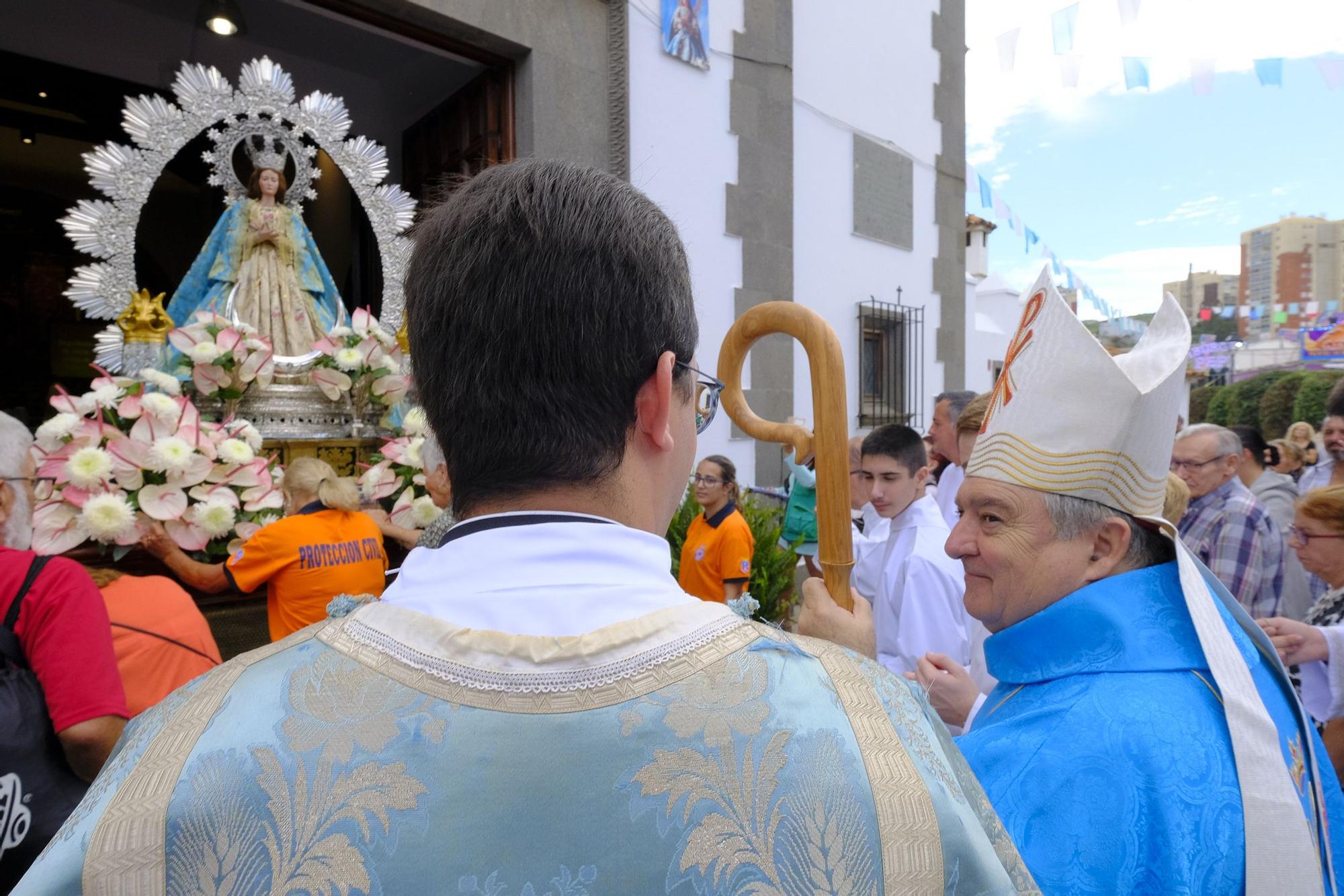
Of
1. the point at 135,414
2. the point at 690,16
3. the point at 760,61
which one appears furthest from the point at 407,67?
the point at 135,414

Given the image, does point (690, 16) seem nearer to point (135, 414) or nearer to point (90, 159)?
point (90, 159)

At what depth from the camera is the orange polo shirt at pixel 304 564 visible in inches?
118

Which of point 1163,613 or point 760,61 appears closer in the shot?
point 1163,613

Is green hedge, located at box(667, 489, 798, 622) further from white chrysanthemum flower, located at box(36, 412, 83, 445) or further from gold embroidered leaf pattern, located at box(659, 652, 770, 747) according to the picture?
gold embroidered leaf pattern, located at box(659, 652, 770, 747)

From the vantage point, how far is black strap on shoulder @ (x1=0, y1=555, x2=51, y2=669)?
5.50ft

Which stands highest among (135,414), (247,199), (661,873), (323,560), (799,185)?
(799,185)

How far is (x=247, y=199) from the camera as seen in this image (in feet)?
15.4

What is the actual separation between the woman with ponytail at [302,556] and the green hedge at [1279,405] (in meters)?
18.2

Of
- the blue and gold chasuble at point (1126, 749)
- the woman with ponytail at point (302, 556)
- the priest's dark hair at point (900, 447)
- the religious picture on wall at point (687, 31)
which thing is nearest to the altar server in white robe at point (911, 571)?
the priest's dark hair at point (900, 447)

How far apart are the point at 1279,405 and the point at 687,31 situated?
1591 cm

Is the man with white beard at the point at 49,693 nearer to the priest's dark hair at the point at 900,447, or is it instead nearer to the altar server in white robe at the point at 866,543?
the altar server in white robe at the point at 866,543

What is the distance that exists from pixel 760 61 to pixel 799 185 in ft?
3.72

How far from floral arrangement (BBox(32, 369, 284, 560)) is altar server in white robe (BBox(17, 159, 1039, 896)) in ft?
7.84

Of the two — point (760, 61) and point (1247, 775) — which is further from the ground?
point (760, 61)
